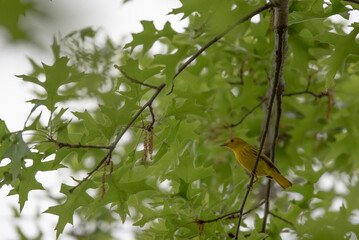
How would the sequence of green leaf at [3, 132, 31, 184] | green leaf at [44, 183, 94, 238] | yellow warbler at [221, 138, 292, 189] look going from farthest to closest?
1. yellow warbler at [221, 138, 292, 189]
2. green leaf at [44, 183, 94, 238]
3. green leaf at [3, 132, 31, 184]

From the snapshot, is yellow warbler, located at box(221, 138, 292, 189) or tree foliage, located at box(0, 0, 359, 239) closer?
tree foliage, located at box(0, 0, 359, 239)

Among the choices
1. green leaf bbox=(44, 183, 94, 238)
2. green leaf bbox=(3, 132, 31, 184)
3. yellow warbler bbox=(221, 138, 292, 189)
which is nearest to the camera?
green leaf bbox=(3, 132, 31, 184)

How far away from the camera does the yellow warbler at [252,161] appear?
2980mm

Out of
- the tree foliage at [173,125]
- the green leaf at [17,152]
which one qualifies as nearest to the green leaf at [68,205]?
the tree foliage at [173,125]

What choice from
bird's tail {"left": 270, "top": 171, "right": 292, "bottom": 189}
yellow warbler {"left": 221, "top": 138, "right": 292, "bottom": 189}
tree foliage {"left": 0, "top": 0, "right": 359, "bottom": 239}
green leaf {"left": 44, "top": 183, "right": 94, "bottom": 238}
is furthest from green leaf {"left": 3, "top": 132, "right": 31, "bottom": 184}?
bird's tail {"left": 270, "top": 171, "right": 292, "bottom": 189}

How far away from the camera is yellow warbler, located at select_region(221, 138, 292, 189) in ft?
9.78

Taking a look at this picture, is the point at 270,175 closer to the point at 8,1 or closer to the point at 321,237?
the point at 321,237

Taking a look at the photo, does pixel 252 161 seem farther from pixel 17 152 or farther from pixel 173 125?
pixel 17 152

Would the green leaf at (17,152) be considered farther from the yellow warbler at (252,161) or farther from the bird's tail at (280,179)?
the bird's tail at (280,179)

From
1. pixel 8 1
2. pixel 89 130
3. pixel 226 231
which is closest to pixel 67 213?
pixel 89 130

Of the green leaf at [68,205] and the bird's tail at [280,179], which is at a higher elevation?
the bird's tail at [280,179]

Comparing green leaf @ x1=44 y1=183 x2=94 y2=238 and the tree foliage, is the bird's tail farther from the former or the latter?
green leaf @ x1=44 y1=183 x2=94 y2=238

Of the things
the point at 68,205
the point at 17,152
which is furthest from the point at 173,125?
the point at 17,152

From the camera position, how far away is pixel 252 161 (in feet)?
9.98
